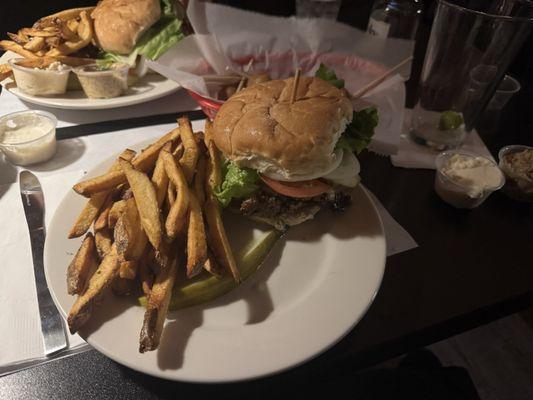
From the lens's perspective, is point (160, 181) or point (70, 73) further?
point (70, 73)

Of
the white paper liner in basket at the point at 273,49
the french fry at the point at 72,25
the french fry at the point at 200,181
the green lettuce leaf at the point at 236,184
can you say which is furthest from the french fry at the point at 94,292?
the french fry at the point at 72,25

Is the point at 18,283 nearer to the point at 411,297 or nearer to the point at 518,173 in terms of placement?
the point at 411,297

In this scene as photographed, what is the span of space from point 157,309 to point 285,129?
0.77 meters

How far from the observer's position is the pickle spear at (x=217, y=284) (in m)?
1.20

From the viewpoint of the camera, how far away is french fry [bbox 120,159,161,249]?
3.77ft

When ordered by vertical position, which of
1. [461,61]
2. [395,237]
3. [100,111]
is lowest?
[100,111]

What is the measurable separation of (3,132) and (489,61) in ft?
7.92

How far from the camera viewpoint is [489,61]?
191cm

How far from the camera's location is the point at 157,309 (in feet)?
3.44

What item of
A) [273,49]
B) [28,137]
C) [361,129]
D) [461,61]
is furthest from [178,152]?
[461,61]

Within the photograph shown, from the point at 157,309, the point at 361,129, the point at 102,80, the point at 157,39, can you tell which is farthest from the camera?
the point at 157,39

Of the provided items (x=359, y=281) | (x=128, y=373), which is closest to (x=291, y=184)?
(x=359, y=281)

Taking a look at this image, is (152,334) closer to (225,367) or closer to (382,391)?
(225,367)

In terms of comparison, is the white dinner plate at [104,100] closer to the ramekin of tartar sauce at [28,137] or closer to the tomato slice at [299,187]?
the ramekin of tartar sauce at [28,137]
